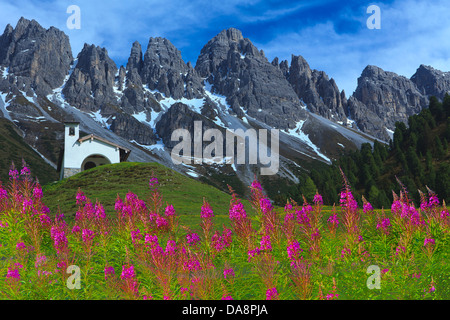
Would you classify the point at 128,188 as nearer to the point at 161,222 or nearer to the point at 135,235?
the point at 161,222

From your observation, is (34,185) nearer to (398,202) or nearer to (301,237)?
(301,237)

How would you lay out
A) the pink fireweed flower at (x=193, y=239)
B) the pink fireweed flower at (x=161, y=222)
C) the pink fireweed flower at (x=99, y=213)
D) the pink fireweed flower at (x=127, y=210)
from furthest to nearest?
the pink fireweed flower at (x=99, y=213) < the pink fireweed flower at (x=127, y=210) < the pink fireweed flower at (x=161, y=222) < the pink fireweed flower at (x=193, y=239)

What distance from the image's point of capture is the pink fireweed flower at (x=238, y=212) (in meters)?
6.94

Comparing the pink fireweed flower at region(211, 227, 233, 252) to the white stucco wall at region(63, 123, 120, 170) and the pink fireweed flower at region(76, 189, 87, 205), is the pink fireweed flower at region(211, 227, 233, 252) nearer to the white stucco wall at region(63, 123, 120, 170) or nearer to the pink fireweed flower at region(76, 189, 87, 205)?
the pink fireweed flower at region(76, 189, 87, 205)

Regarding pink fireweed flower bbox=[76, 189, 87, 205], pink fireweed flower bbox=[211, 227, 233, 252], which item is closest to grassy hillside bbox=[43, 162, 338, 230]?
pink fireweed flower bbox=[76, 189, 87, 205]

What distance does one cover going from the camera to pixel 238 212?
277 inches

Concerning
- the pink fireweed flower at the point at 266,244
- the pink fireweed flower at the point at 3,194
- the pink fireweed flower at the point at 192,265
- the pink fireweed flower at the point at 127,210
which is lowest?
the pink fireweed flower at the point at 192,265

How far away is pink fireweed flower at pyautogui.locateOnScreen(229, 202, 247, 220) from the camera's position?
694 centimetres

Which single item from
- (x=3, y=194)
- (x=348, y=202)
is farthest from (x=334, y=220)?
(x=3, y=194)

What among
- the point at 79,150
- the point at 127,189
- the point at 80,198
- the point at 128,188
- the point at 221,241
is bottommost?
the point at 221,241

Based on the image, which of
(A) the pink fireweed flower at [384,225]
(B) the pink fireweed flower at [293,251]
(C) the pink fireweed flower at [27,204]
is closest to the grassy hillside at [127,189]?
(C) the pink fireweed flower at [27,204]

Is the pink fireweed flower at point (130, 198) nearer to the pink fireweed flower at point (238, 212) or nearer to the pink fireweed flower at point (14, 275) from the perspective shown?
the pink fireweed flower at point (238, 212)

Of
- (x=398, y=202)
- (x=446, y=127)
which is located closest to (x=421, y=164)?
(x=446, y=127)

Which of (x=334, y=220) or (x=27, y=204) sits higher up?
(x=27, y=204)
